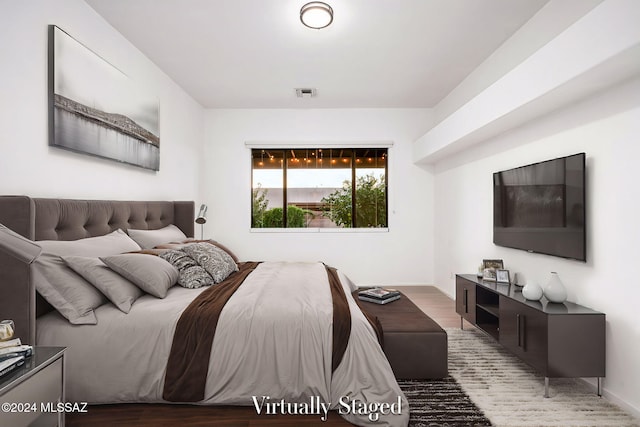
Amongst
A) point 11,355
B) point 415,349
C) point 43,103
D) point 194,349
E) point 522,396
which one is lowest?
point 522,396

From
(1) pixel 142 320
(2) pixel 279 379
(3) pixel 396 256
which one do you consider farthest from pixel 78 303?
(3) pixel 396 256

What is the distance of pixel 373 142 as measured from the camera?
5.23m

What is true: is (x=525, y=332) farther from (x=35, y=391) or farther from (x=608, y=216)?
(x=35, y=391)

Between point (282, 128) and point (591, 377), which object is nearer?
point (591, 377)

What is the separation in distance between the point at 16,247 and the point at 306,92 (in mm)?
3761

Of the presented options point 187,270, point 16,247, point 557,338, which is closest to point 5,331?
point 16,247

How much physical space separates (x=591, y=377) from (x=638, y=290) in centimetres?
62

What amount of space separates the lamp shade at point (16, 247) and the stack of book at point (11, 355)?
0.39 metres

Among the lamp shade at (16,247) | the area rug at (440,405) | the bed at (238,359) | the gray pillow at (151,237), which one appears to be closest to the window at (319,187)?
the gray pillow at (151,237)

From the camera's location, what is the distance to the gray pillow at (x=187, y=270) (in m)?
2.56

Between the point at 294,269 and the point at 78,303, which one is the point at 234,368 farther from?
the point at 294,269

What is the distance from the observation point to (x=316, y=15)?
2676mm

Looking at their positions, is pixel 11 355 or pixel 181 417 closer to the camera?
pixel 11 355

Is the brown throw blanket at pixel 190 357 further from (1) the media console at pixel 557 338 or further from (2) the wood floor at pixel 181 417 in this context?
(1) the media console at pixel 557 338
